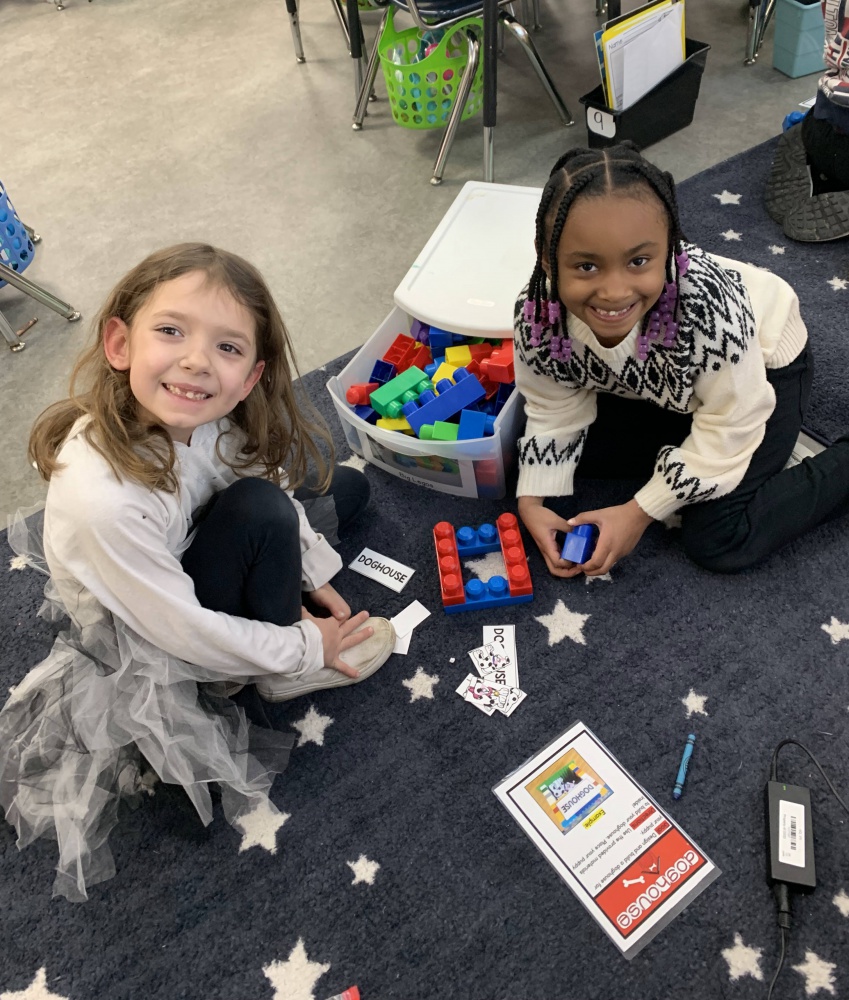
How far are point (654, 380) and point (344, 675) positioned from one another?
2.11ft

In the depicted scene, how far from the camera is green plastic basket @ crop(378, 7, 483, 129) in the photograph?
2.02m

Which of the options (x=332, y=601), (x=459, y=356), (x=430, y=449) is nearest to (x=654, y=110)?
(x=459, y=356)

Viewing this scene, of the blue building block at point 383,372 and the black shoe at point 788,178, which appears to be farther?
the black shoe at point 788,178

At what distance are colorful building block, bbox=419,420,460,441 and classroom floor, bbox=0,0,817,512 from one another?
509mm

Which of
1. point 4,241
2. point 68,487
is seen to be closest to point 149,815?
point 68,487

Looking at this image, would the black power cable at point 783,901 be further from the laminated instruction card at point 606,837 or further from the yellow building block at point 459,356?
the yellow building block at point 459,356

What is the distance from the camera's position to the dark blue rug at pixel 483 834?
990mm

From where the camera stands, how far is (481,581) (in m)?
1.31

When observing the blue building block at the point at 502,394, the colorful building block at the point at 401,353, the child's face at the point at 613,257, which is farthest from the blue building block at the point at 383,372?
the child's face at the point at 613,257

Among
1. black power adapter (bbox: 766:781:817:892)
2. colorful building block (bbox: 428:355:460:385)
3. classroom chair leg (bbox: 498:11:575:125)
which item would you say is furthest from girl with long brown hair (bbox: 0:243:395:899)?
classroom chair leg (bbox: 498:11:575:125)

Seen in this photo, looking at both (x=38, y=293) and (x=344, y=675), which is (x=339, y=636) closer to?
(x=344, y=675)

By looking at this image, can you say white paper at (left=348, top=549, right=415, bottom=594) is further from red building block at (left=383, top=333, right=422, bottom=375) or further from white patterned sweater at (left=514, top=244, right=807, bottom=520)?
red building block at (left=383, top=333, right=422, bottom=375)

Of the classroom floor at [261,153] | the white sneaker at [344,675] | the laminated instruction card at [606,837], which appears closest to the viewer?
the laminated instruction card at [606,837]

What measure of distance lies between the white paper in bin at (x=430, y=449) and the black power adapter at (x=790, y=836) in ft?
2.11
